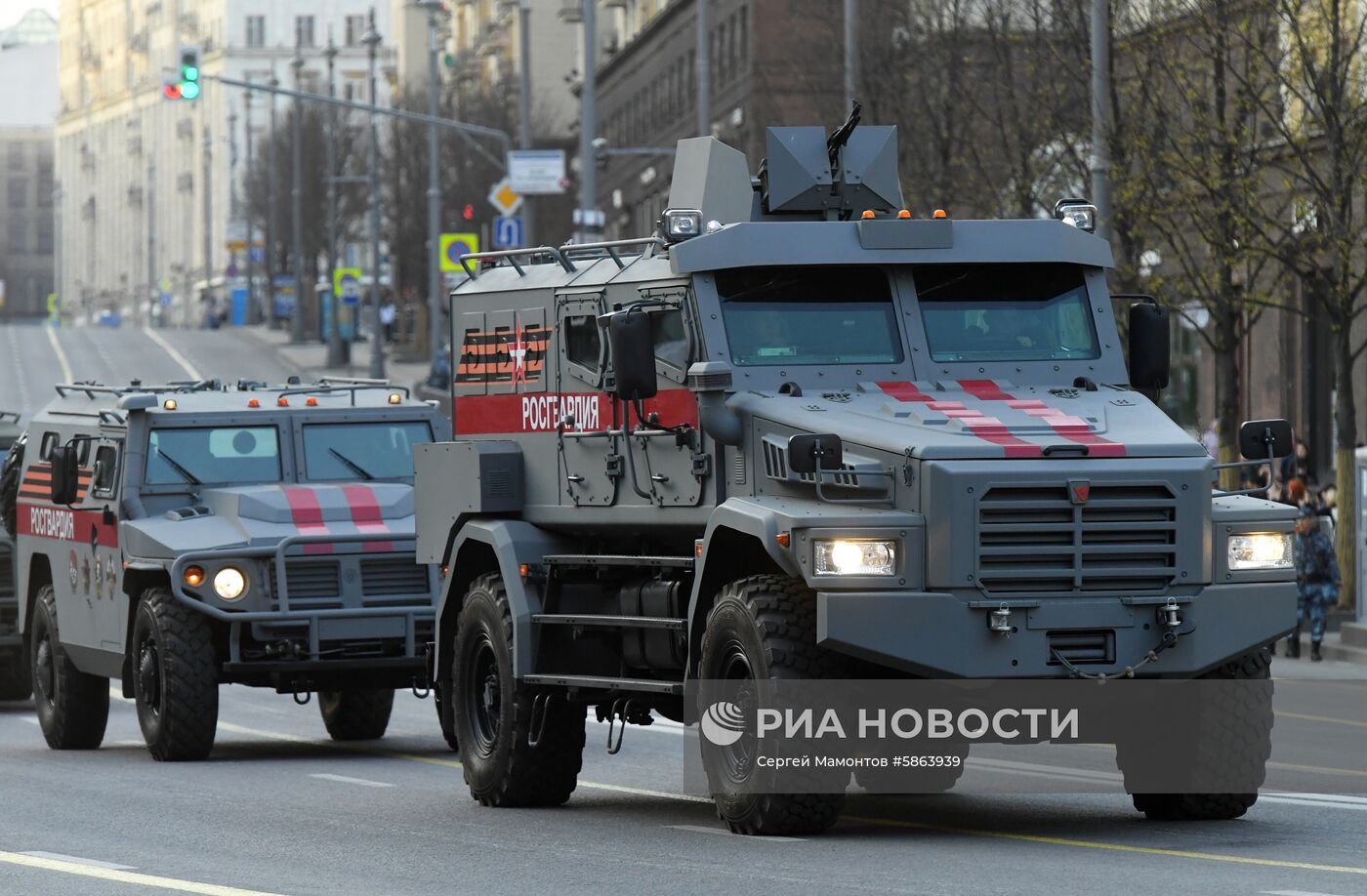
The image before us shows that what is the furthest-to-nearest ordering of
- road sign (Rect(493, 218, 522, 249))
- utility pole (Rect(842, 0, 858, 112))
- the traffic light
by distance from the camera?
road sign (Rect(493, 218, 522, 249))
the traffic light
utility pole (Rect(842, 0, 858, 112))

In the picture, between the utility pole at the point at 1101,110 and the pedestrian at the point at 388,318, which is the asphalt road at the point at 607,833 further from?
the pedestrian at the point at 388,318

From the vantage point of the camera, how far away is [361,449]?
2042 cm

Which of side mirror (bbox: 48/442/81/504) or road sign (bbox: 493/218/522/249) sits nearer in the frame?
side mirror (bbox: 48/442/81/504)

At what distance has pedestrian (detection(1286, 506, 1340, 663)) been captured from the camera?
26.1 meters

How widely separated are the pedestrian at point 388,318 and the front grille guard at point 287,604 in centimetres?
6048

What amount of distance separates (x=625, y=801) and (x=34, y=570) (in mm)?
8149

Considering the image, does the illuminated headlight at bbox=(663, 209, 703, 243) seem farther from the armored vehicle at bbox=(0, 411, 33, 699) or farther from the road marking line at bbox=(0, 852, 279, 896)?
the armored vehicle at bbox=(0, 411, 33, 699)

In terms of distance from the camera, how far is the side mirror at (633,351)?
42.8ft

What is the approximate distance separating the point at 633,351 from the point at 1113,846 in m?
3.06

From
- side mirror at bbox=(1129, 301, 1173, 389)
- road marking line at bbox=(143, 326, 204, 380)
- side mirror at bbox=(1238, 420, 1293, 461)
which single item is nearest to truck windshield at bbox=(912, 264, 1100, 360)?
side mirror at bbox=(1129, 301, 1173, 389)

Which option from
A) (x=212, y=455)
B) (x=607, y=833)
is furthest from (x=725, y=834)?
(x=212, y=455)

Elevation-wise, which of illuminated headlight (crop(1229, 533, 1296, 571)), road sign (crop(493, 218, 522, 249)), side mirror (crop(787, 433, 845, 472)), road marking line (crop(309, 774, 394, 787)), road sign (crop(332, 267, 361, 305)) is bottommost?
road marking line (crop(309, 774, 394, 787))

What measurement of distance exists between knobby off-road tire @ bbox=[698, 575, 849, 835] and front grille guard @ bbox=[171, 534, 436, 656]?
6.14m

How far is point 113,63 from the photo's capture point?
194 m
